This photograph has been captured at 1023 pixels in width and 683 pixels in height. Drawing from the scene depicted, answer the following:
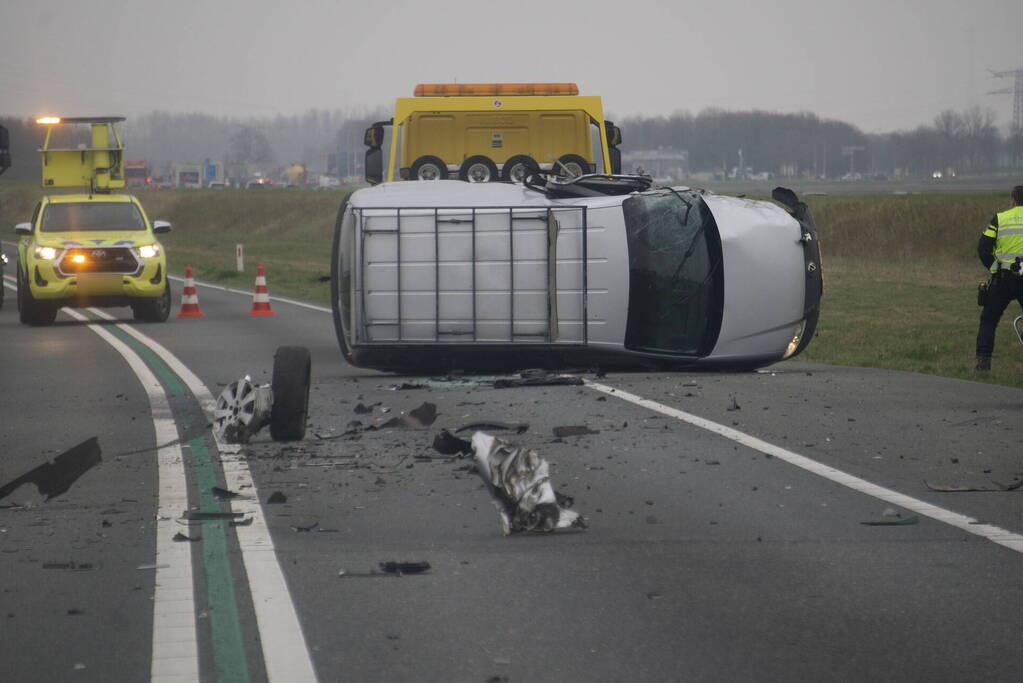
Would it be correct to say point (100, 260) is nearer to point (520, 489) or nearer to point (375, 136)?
point (375, 136)

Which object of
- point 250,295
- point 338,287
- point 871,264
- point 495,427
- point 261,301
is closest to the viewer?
point 495,427

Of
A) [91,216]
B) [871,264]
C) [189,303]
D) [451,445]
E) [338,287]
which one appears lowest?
[871,264]

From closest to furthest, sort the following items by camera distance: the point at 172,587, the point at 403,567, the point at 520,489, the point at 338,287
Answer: the point at 172,587
the point at 403,567
the point at 520,489
the point at 338,287

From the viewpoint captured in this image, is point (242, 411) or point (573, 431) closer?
point (242, 411)

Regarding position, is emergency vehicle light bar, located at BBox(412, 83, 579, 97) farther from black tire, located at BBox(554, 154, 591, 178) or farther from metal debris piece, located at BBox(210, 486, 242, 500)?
metal debris piece, located at BBox(210, 486, 242, 500)

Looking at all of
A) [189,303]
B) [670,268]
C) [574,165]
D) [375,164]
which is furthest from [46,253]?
[670,268]

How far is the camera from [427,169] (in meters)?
17.8

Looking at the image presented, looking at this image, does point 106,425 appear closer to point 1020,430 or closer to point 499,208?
point 499,208

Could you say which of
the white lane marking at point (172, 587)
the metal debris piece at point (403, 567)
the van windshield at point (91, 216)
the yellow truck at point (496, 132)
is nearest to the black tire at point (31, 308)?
the van windshield at point (91, 216)

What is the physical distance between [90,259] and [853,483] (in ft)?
51.6

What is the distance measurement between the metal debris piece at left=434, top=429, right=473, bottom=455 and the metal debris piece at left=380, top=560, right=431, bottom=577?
317 cm

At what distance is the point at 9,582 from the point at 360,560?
1.43 meters

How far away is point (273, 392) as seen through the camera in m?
10.4

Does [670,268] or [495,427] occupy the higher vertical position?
[670,268]
